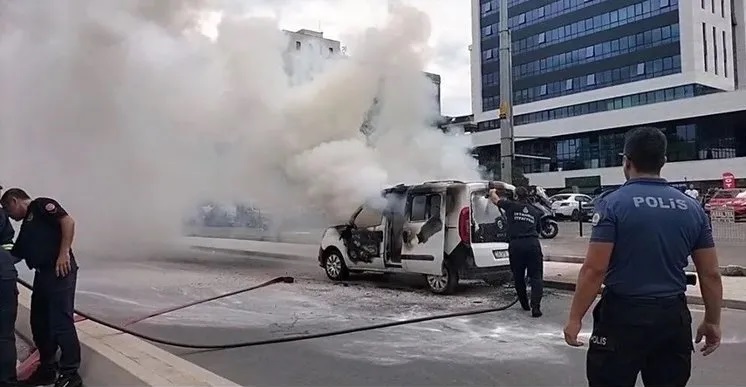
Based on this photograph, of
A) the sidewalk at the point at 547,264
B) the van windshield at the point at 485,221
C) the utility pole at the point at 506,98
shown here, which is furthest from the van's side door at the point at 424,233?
the utility pole at the point at 506,98

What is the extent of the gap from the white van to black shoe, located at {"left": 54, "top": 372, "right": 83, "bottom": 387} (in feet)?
18.3

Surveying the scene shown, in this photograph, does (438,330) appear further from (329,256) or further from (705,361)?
(329,256)

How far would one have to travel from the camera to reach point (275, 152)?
491 inches

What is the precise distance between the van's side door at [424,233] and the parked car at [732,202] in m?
15.6

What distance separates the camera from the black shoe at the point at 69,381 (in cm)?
459

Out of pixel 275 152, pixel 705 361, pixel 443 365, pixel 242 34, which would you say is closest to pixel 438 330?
pixel 443 365

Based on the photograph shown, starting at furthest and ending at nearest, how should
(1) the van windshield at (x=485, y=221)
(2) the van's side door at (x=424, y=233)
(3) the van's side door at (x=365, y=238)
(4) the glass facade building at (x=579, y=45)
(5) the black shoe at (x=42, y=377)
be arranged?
1. (4) the glass facade building at (x=579, y=45)
2. (3) the van's side door at (x=365, y=238)
3. (2) the van's side door at (x=424, y=233)
4. (1) the van windshield at (x=485, y=221)
5. (5) the black shoe at (x=42, y=377)

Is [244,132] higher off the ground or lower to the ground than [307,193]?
higher

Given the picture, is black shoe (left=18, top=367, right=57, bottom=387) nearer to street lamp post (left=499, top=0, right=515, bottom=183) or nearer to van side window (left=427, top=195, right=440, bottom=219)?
van side window (left=427, top=195, right=440, bottom=219)

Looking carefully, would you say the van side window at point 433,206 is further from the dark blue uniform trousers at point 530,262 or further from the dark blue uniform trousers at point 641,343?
the dark blue uniform trousers at point 641,343

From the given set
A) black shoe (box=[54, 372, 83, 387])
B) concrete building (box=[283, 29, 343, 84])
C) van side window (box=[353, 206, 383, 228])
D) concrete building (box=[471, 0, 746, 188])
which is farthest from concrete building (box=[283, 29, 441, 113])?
concrete building (box=[471, 0, 746, 188])

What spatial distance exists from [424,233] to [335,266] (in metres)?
2.34

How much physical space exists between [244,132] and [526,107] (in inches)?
2083

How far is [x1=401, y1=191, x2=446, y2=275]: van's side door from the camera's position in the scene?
370 inches
